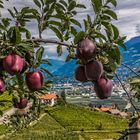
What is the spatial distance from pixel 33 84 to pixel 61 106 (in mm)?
63626

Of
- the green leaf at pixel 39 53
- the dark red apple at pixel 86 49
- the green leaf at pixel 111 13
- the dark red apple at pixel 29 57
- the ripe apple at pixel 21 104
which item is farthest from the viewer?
the ripe apple at pixel 21 104

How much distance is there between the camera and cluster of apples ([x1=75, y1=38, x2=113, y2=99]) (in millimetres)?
2299

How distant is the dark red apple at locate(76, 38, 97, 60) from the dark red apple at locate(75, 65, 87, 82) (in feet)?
0.66

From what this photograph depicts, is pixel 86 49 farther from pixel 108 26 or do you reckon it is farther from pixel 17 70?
pixel 17 70

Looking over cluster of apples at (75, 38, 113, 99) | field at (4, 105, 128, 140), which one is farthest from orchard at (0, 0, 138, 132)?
field at (4, 105, 128, 140)

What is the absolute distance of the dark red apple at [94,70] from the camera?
235 cm

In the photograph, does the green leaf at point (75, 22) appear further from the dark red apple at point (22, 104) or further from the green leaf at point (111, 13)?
the dark red apple at point (22, 104)

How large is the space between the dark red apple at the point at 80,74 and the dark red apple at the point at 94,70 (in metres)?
0.10

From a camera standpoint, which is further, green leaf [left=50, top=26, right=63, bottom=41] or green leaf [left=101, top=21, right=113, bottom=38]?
green leaf [left=50, top=26, right=63, bottom=41]

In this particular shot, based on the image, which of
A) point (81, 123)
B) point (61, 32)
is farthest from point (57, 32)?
point (81, 123)

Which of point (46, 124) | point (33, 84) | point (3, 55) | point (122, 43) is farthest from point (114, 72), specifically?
point (46, 124)

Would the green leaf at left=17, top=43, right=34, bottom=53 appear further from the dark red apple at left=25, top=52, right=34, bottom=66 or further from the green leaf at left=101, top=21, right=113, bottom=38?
the green leaf at left=101, top=21, right=113, bottom=38

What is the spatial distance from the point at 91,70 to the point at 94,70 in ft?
0.07

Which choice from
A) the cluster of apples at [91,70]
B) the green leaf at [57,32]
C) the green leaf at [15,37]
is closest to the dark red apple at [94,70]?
the cluster of apples at [91,70]
